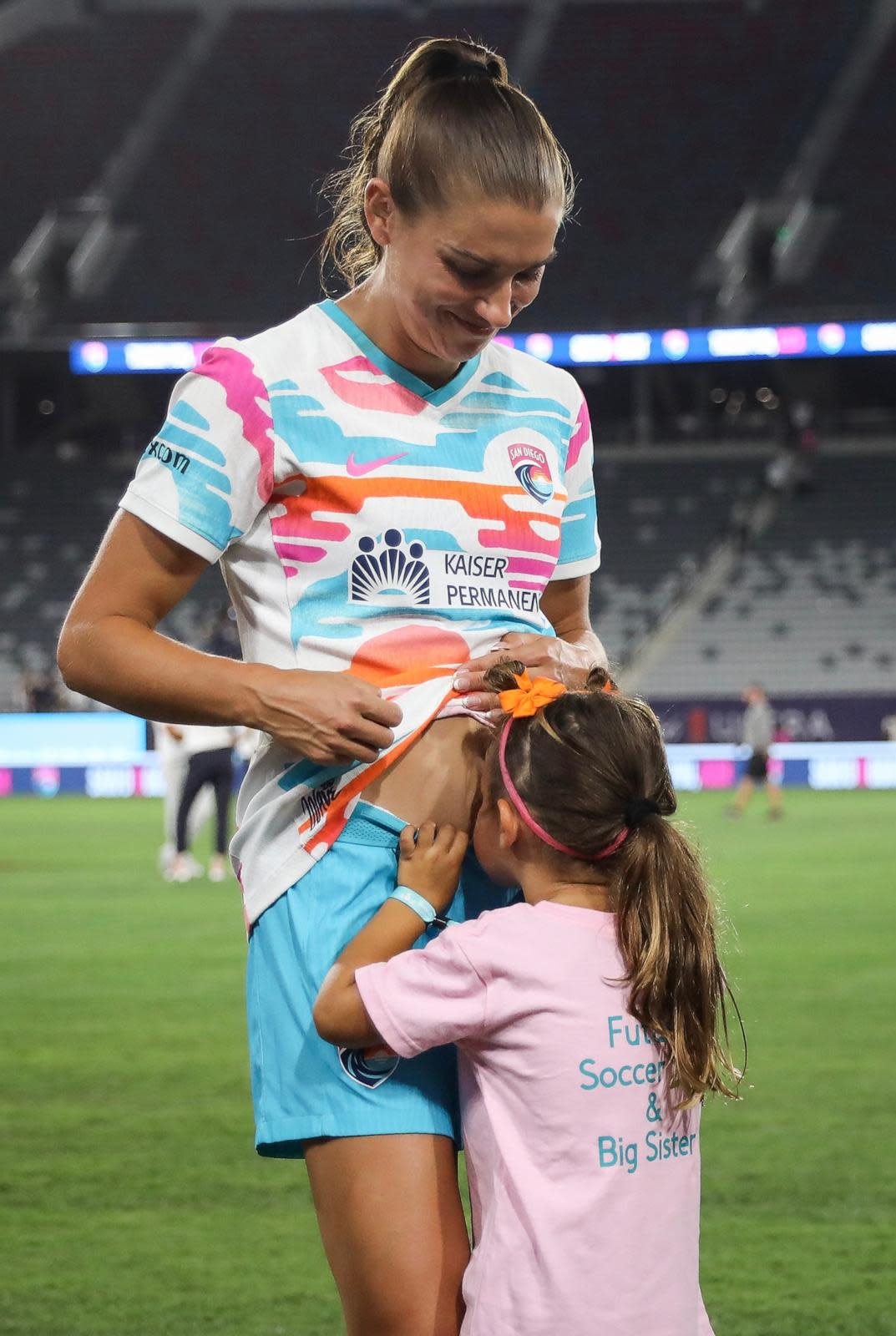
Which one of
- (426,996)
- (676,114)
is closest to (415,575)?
(426,996)

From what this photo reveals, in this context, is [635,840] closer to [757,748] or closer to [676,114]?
[757,748]

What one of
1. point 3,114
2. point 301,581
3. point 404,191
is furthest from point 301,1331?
point 3,114

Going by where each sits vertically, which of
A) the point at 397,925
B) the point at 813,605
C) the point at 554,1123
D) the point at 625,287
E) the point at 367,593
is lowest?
the point at 554,1123

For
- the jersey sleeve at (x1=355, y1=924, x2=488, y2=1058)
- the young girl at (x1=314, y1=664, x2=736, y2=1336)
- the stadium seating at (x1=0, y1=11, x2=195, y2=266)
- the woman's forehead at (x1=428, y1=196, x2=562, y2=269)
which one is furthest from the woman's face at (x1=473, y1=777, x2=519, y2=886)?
the stadium seating at (x1=0, y1=11, x2=195, y2=266)

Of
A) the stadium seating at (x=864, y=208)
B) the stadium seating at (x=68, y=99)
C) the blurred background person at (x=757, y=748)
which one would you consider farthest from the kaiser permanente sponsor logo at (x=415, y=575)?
the stadium seating at (x=68, y=99)

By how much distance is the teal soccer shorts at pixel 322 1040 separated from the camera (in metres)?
1.94

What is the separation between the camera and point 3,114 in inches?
1234

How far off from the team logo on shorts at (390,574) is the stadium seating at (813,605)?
80.2ft

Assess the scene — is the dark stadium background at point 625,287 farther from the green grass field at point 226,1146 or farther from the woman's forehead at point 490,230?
the woman's forehead at point 490,230

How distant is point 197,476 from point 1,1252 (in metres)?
3.00

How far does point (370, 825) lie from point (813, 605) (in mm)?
27738

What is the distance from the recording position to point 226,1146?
5.20 meters

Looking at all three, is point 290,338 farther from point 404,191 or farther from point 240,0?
point 240,0

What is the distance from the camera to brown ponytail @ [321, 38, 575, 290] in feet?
6.23
